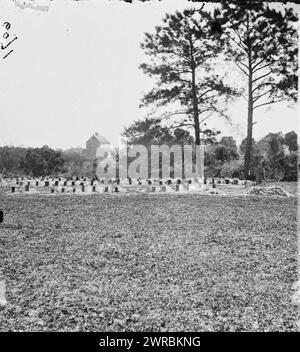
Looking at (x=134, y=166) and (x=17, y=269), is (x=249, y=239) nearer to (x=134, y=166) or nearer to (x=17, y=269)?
(x=17, y=269)

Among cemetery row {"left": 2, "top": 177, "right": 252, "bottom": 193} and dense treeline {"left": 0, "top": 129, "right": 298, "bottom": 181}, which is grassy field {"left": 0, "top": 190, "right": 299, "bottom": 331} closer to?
cemetery row {"left": 2, "top": 177, "right": 252, "bottom": 193}

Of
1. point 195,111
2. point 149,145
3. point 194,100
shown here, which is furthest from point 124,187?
point 194,100

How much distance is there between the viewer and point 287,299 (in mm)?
4723

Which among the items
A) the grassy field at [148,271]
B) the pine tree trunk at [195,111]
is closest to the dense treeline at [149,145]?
the pine tree trunk at [195,111]

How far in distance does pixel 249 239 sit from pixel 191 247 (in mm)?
1526

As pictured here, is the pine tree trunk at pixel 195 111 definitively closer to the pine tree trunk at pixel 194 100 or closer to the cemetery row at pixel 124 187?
the pine tree trunk at pixel 194 100

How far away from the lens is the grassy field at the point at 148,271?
4.16 meters

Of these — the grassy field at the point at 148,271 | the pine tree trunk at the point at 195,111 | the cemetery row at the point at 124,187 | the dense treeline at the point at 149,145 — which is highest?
the pine tree trunk at the point at 195,111

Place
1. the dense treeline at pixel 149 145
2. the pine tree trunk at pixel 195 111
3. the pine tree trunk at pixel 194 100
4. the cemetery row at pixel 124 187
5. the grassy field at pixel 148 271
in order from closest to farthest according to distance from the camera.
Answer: the grassy field at pixel 148 271
the cemetery row at pixel 124 187
the pine tree trunk at pixel 194 100
the pine tree trunk at pixel 195 111
the dense treeline at pixel 149 145

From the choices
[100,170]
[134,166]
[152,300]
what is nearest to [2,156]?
[100,170]

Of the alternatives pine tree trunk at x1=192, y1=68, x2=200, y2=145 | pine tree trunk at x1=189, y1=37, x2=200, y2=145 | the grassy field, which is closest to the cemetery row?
pine tree trunk at x1=192, y1=68, x2=200, y2=145

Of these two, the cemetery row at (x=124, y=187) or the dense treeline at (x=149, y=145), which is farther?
the dense treeline at (x=149, y=145)

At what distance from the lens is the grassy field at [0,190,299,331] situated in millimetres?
4156

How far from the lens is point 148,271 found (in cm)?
587
